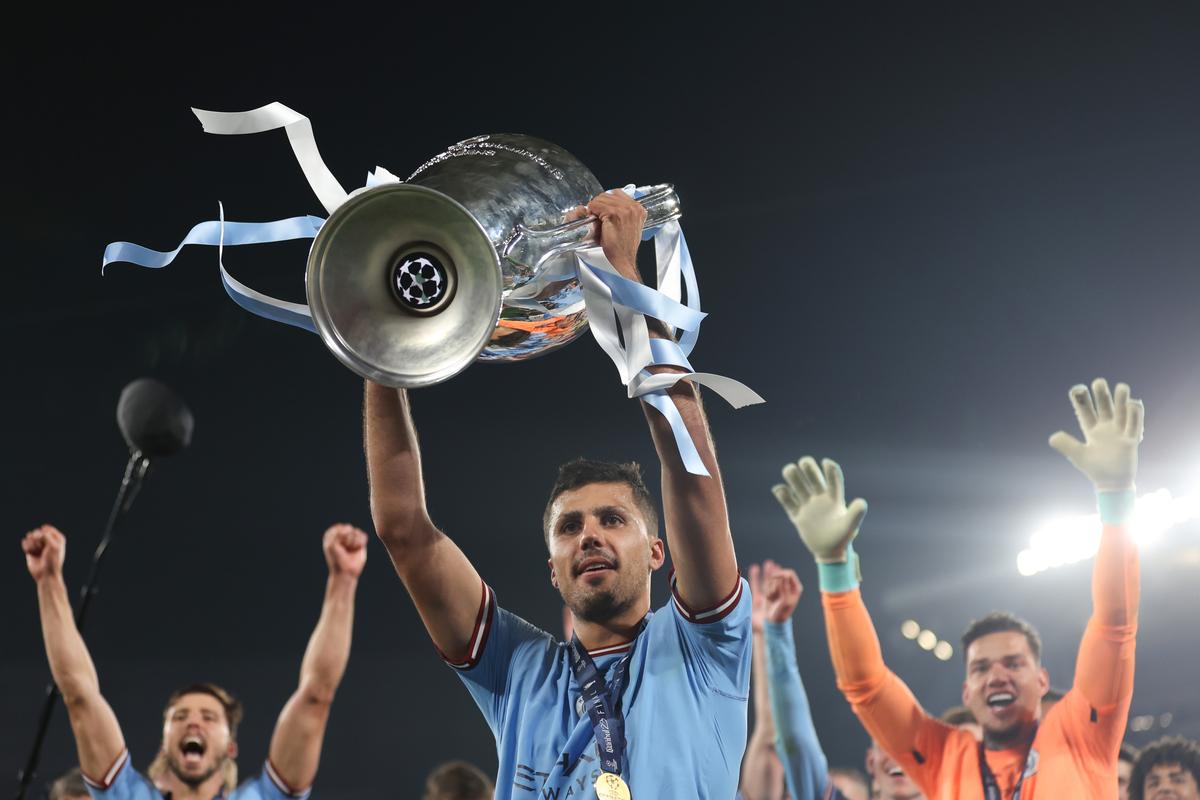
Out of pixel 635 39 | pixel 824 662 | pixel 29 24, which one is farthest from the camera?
pixel 824 662

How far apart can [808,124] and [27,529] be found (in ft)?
24.9

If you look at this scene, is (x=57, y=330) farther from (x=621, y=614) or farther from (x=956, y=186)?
(x=621, y=614)

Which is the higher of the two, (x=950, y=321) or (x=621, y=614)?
(x=950, y=321)

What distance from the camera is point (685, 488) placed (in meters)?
1.86

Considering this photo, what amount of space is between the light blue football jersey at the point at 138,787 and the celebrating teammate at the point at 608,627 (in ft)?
6.35

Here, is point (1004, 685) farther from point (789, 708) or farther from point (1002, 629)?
point (789, 708)

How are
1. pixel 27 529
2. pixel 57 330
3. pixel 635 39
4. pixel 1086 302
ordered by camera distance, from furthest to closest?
pixel 1086 302
pixel 27 529
pixel 57 330
pixel 635 39

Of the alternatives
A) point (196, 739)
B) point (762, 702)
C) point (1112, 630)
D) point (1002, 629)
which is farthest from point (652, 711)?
point (762, 702)

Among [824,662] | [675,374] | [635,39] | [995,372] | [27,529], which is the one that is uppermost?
[995,372]

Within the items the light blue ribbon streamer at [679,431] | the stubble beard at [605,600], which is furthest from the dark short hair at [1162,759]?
the light blue ribbon streamer at [679,431]

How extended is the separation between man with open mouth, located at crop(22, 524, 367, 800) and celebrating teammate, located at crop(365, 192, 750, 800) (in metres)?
1.76

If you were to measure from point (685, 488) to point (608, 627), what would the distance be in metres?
0.41

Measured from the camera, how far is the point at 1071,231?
32.7ft

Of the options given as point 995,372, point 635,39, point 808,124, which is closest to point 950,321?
point 995,372
